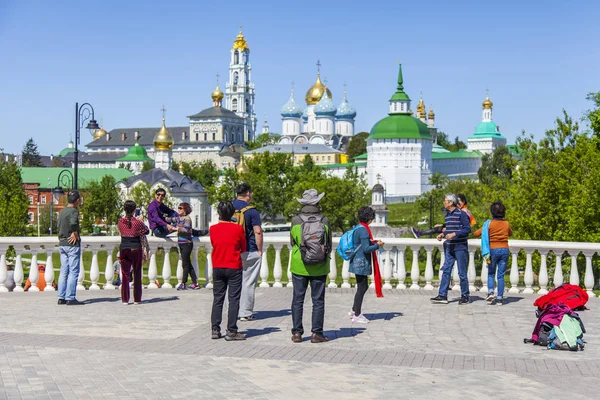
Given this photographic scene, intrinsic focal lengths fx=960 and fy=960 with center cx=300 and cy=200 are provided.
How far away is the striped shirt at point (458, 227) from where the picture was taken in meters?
14.3

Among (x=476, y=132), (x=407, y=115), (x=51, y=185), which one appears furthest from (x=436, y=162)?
(x=51, y=185)

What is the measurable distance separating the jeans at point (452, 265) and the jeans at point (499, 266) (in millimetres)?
396

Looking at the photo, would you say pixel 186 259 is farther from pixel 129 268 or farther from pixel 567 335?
pixel 567 335

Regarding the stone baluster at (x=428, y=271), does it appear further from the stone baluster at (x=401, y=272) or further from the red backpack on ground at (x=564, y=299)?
the red backpack on ground at (x=564, y=299)

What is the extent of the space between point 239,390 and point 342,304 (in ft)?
19.4

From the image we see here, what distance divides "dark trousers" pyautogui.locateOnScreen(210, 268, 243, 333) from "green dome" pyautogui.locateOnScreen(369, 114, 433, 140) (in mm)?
118144

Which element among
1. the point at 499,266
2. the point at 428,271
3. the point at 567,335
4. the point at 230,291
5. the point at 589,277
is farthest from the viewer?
the point at 428,271

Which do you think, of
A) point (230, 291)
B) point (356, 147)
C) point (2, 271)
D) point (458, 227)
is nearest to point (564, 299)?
point (458, 227)

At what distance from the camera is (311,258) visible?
36.3ft

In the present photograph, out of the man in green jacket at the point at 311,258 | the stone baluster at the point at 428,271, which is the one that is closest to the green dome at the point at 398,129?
the stone baluster at the point at 428,271

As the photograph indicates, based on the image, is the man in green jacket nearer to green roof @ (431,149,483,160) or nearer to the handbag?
the handbag

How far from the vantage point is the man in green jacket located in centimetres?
1109

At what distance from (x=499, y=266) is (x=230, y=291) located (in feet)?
16.6

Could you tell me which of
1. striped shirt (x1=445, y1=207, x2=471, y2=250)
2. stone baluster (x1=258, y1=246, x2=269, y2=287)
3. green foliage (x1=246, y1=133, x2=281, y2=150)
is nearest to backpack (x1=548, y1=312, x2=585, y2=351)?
striped shirt (x1=445, y1=207, x2=471, y2=250)
